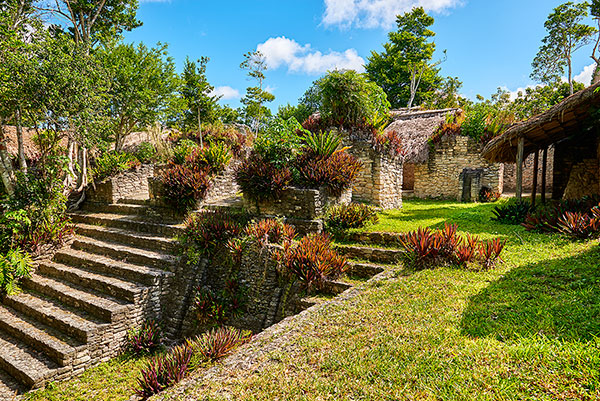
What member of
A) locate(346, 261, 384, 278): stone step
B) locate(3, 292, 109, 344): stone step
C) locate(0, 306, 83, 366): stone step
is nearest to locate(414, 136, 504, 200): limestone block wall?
locate(346, 261, 384, 278): stone step

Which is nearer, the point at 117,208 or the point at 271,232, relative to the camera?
the point at 271,232

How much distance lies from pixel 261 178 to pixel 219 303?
3353 mm

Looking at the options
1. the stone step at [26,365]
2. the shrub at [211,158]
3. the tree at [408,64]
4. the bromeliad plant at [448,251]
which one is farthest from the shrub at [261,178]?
the tree at [408,64]

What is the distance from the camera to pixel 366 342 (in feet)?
10.9

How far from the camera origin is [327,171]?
822cm

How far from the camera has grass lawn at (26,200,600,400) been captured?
95.7 inches

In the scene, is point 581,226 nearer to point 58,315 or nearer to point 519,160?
point 519,160

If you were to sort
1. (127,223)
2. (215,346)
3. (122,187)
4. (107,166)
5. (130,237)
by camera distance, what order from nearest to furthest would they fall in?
1. (215,346)
2. (130,237)
3. (127,223)
4. (107,166)
5. (122,187)

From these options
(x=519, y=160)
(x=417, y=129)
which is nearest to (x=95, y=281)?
(x=519, y=160)

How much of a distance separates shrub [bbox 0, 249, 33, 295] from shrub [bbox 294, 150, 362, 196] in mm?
7244

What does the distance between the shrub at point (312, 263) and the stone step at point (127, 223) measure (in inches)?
149

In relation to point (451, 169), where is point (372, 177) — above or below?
below

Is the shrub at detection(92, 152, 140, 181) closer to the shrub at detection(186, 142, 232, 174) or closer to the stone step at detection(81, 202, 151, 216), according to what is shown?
the stone step at detection(81, 202, 151, 216)

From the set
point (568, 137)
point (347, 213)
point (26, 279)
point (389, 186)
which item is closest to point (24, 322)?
point (26, 279)
